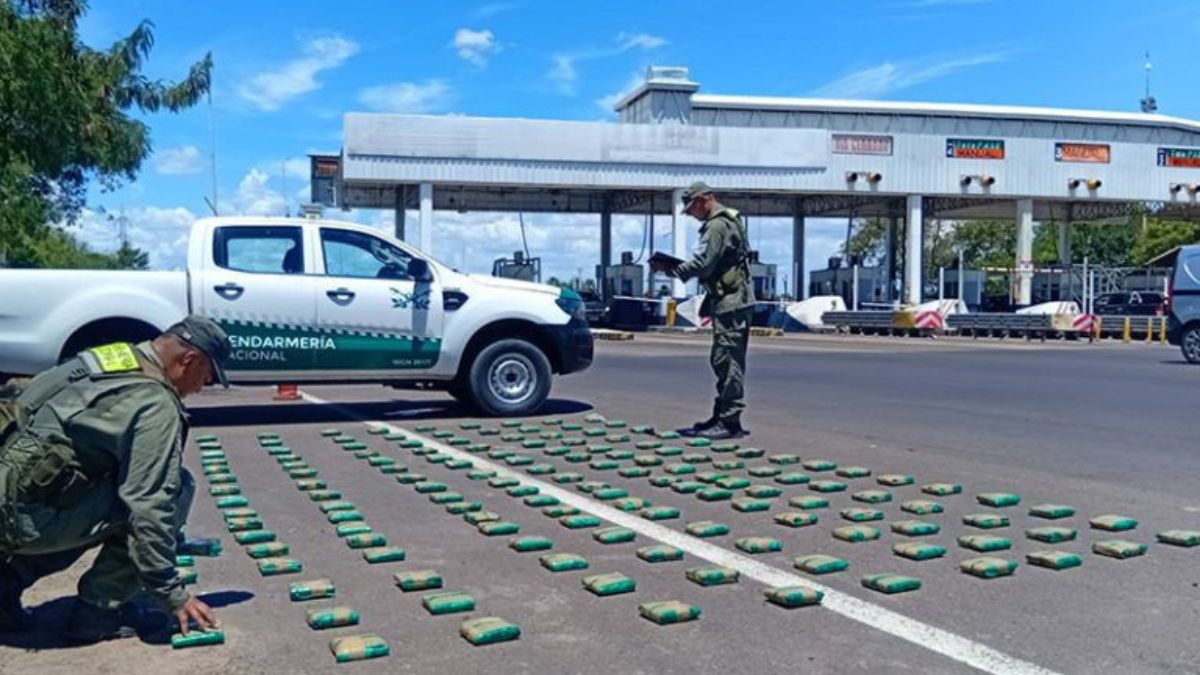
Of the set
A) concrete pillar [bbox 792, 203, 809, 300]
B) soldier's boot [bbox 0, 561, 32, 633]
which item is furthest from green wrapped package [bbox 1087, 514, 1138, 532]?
concrete pillar [bbox 792, 203, 809, 300]

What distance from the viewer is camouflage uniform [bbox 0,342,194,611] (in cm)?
356

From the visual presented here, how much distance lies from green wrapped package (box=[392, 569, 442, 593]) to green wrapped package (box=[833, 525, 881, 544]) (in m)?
2.00

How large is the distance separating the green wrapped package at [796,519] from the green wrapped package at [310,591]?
2.37 m

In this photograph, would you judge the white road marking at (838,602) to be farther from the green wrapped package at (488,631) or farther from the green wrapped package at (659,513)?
the green wrapped package at (488,631)

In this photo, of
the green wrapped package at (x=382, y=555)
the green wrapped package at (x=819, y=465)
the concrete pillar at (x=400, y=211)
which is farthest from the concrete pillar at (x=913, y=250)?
the green wrapped package at (x=382, y=555)

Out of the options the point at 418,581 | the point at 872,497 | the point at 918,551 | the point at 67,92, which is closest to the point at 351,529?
the point at 418,581

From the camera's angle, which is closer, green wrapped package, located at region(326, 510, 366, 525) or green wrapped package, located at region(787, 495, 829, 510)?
green wrapped package, located at region(326, 510, 366, 525)

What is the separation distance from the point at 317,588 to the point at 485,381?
585cm

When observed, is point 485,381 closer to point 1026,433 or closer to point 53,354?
point 53,354

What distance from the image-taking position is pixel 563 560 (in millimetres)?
4953

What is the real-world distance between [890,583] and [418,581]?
1.93m

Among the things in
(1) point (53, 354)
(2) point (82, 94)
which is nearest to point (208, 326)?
(1) point (53, 354)

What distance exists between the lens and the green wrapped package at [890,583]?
449cm

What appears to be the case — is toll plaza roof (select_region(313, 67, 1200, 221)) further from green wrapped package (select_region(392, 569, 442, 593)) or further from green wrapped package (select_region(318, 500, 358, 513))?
green wrapped package (select_region(392, 569, 442, 593))
